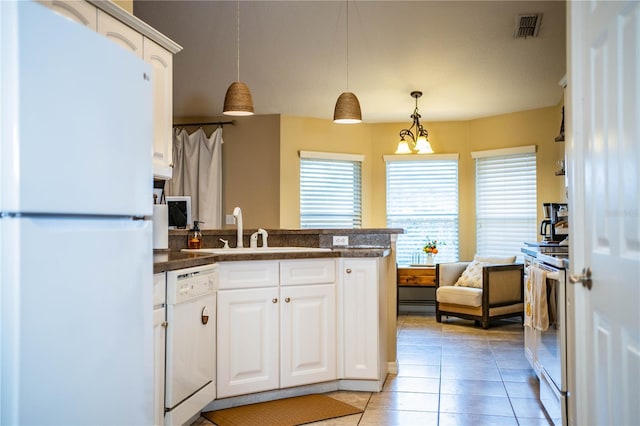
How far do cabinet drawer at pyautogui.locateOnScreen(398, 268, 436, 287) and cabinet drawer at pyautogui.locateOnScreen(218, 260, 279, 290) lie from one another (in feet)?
12.5

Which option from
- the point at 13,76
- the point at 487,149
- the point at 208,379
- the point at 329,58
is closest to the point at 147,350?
the point at 13,76

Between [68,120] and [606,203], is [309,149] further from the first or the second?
[68,120]

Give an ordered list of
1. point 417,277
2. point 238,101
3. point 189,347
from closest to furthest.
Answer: point 189,347 < point 238,101 < point 417,277

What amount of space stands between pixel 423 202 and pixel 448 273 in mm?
1258

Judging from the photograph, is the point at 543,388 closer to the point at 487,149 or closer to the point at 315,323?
the point at 315,323

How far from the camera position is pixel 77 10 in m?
2.43

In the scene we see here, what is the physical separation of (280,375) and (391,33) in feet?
8.62

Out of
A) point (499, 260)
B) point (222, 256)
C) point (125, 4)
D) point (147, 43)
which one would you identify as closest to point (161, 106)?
point (147, 43)

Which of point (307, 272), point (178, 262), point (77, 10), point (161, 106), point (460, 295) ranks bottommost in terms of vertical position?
point (460, 295)

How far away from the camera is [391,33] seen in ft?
14.1

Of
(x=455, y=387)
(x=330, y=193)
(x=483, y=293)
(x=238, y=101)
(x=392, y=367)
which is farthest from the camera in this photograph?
(x=330, y=193)

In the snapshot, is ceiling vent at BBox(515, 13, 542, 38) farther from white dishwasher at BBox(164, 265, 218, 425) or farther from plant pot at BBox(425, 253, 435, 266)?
plant pot at BBox(425, 253, 435, 266)

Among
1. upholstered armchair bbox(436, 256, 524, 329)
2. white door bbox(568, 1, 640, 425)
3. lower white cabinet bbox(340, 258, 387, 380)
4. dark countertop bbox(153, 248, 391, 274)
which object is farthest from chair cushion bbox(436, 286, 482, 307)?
white door bbox(568, 1, 640, 425)

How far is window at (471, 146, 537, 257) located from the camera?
6855 millimetres
